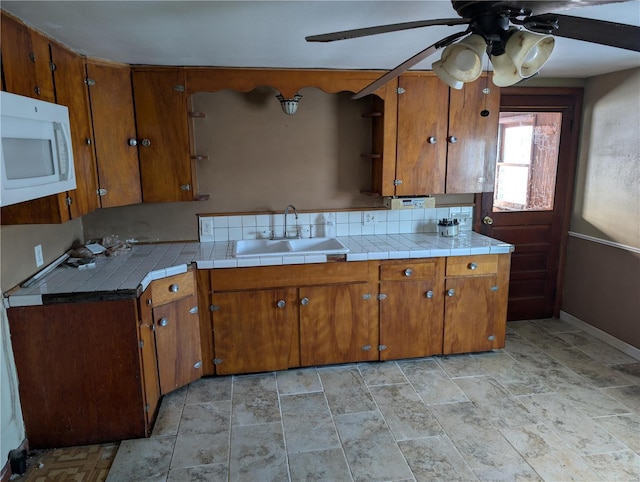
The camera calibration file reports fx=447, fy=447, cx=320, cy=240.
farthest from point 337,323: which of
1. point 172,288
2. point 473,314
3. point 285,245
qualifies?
point 172,288

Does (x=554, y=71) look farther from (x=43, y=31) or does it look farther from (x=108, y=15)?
(x=43, y=31)

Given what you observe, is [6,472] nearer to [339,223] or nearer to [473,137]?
[339,223]

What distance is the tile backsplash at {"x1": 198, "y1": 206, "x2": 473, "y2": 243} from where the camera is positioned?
343cm

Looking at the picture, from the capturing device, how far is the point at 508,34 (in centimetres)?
154

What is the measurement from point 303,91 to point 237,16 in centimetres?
148

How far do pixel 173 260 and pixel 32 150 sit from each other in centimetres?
123

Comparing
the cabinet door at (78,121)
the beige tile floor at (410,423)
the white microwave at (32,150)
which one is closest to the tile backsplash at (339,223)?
the cabinet door at (78,121)

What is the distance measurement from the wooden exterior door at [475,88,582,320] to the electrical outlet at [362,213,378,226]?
2.99 feet

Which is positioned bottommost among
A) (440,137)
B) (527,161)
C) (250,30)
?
(527,161)

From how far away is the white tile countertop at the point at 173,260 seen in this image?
7.52ft

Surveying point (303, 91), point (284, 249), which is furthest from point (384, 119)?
point (284, 249)

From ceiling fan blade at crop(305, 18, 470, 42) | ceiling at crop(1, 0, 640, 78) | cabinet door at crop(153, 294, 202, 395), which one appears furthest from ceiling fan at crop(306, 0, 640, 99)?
cabinet door at crop(153, 294, 202, 395)

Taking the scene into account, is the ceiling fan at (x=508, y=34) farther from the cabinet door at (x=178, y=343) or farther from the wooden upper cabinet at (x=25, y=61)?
A: the cabinet door at (x=178, y=343)

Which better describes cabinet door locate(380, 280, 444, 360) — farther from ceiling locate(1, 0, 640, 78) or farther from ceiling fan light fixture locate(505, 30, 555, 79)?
ceiling fan light fixture locate(505, 30, 555, 79)
